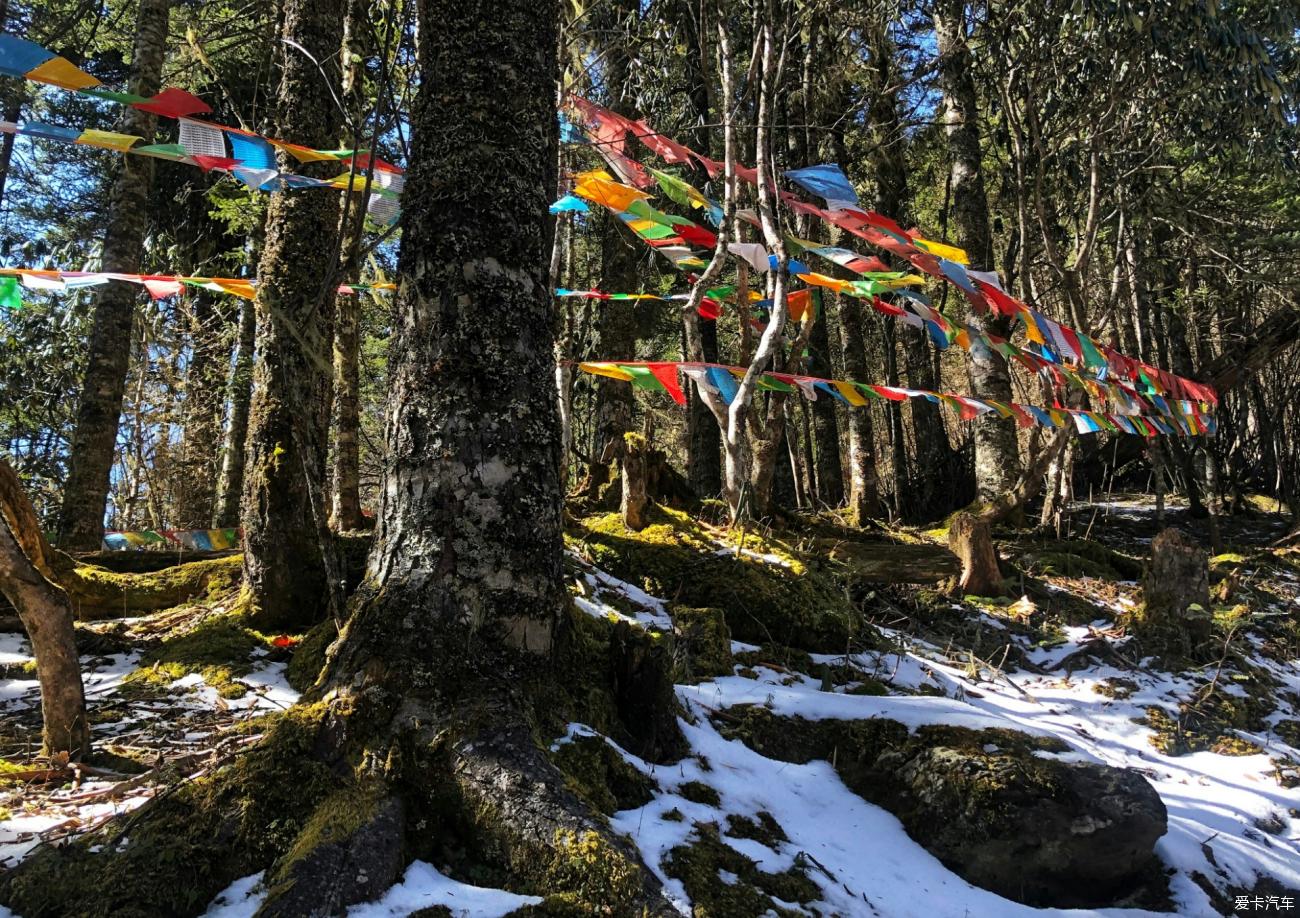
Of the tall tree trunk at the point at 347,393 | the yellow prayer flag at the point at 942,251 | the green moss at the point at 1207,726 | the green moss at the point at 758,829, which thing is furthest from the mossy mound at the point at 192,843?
the yellow prayer flag at the point at 942,251

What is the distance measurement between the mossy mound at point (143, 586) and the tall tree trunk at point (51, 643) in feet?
5.44

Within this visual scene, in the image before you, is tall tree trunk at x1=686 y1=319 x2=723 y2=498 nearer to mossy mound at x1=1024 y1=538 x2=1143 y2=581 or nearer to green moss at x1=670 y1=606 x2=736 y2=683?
mossy mound at x1=1024 y1=538 x2=1143 y2=581

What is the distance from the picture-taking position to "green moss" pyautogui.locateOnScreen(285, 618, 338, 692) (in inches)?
125

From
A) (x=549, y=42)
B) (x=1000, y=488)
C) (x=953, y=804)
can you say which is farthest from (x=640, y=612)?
(x=1000, y=488)

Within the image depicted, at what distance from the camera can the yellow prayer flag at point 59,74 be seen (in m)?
3.57

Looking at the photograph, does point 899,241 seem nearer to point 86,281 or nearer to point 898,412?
point 86,281

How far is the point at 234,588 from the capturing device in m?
4.08

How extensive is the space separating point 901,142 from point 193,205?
10961 mm

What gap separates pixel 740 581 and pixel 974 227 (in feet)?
21.3

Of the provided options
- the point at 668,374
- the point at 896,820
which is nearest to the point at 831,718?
the point at 896,820

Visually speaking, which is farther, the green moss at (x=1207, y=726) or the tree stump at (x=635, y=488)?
the tree stump at (x=635, y=488)

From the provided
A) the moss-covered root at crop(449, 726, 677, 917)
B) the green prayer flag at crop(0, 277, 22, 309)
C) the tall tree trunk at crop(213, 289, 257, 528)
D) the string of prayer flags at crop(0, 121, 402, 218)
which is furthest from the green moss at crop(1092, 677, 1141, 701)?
the tall tree trunk at crop(213, 289, 257, 528)

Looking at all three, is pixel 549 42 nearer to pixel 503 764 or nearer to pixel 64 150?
pixel 503 764

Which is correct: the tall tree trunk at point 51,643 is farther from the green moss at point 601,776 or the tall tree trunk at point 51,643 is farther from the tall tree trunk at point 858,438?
the tall tree trunk at point 858,438
